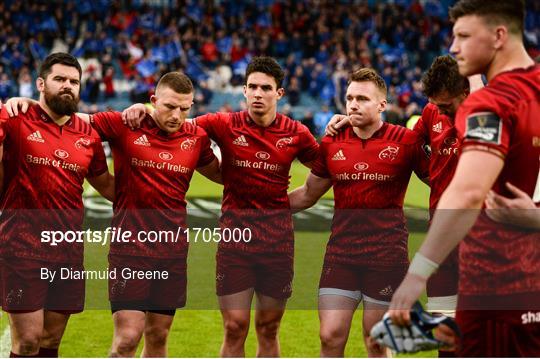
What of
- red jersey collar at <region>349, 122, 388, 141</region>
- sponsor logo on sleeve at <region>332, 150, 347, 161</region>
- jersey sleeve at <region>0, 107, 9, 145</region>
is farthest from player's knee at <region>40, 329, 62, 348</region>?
red jersey collar at <region>349, 122, 388, 141</region>

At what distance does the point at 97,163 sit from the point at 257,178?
1.28 metres

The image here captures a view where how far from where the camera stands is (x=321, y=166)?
6.43 m

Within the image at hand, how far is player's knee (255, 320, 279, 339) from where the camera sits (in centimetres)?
638

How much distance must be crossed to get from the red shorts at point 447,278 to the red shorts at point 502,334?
89.9 inches

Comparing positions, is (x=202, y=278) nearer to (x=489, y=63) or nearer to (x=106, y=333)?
(x=106, y=333)

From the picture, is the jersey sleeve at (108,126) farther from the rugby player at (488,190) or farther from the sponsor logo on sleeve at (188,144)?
the rugby player at (488,190)

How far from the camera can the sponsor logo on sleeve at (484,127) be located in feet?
11.1

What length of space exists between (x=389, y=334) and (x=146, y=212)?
10.2 feet

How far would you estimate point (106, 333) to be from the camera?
8289 millimetres

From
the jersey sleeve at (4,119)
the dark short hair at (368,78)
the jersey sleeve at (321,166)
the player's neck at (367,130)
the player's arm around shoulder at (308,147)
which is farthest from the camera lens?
the player's arm around shoulder at (308,147)

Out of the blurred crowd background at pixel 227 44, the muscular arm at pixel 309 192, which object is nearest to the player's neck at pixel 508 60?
the muscular arm at pixel 309 192

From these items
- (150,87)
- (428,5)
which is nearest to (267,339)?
(150,87)

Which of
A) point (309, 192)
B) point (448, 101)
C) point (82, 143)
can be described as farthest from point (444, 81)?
point (82, 143)

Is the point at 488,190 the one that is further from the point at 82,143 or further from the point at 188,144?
the point at 82,143
